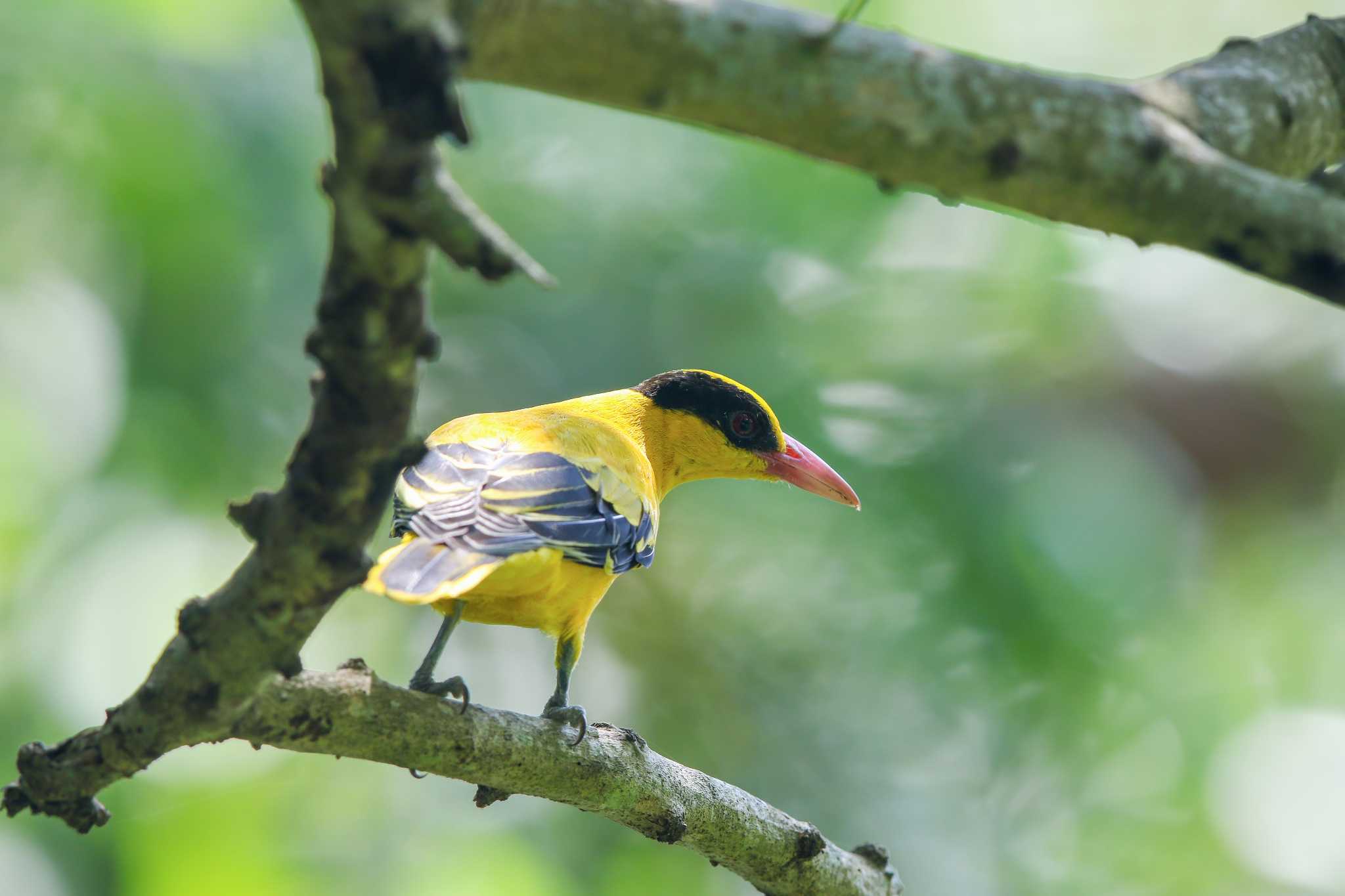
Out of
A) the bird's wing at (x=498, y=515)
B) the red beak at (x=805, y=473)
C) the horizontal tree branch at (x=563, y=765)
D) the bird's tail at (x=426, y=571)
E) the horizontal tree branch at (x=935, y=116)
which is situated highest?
the horizontal tree branch at (x=935, y=116)

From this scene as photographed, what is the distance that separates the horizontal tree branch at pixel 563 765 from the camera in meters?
2.54

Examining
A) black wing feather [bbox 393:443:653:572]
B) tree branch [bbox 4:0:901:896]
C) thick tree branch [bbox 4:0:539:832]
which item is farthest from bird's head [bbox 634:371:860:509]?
thick tree branch [bbox 4:0:539:832]

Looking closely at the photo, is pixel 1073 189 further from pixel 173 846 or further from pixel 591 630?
pixel 173 846

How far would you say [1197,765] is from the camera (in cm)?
698

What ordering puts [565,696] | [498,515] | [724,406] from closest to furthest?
1. [498,515]
2. [565,696]
3. [724,406]

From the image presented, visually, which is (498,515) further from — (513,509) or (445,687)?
(445,687)

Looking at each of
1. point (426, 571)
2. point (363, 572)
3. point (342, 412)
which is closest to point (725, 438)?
point (426, 571)

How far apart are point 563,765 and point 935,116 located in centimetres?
183

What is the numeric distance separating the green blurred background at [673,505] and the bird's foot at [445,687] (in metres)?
3.12

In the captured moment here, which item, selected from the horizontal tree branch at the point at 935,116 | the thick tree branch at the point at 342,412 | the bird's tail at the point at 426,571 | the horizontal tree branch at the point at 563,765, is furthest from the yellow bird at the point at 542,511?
the horizontal tree branch at the point at 935,116

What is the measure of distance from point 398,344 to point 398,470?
218 mm

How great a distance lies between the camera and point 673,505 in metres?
6.59

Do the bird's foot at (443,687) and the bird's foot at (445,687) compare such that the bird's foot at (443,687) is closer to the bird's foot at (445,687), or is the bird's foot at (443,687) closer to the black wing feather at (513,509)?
the bird's foot at (445,687)

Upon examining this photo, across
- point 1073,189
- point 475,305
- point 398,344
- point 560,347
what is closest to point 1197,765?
point 560,347
